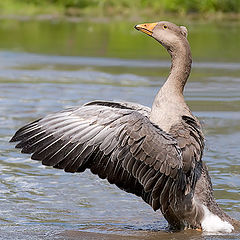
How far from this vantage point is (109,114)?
21.1ft

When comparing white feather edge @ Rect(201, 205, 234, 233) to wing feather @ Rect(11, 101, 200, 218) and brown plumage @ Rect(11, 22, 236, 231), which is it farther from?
wing feather @ Rect(11, 101, 200, 218)

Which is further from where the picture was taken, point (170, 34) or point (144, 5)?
point (144, 5)

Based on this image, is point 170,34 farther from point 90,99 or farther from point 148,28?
point 90,99

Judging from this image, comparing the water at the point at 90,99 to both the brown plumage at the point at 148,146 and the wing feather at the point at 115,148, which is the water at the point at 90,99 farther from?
the wing feather at the point at 115,148

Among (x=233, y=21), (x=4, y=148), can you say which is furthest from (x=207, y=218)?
(x=233, y=21)

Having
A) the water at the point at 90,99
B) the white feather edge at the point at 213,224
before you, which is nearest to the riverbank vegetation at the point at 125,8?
the water at the point at 90,99

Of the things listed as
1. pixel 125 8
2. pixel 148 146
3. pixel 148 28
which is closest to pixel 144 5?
pixel 125 8

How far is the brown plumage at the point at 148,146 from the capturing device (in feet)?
20.6

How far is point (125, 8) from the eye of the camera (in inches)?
1471

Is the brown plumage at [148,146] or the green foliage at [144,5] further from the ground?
the brown plumage at [148,146]

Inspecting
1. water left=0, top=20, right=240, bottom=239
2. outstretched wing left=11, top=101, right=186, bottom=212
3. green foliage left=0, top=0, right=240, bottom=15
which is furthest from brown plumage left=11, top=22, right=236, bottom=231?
green foliage left=0, top=0, right=240, bottom=15

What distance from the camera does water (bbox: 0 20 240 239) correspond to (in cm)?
724

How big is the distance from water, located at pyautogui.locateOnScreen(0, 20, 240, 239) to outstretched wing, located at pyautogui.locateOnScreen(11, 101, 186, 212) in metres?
0.61

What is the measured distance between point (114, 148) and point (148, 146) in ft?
1.04
